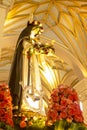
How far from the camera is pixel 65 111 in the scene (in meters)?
4.77

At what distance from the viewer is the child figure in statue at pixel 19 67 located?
234 inches

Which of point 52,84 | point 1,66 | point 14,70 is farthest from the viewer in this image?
point 52,84

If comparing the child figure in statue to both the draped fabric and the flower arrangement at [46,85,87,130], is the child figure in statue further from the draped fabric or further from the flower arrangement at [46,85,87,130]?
the flower arrangement at [46,85,87,130]

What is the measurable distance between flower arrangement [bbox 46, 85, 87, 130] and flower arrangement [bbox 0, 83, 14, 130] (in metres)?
0.51

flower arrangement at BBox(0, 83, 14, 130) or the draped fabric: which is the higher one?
the draped fabric

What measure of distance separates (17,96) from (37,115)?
443 mm

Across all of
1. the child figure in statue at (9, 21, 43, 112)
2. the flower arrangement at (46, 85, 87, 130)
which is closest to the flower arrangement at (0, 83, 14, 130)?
the flower arrangement at (46, 85, 87, 130)

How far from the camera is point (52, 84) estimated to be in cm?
1814

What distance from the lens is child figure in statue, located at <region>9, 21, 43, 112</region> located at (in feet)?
19.5

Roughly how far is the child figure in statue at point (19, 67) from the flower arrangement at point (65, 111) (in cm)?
102

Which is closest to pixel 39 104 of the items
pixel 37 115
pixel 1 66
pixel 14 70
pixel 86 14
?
pixel 37 115

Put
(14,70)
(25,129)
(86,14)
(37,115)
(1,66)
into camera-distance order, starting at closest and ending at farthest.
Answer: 1. (25,129)
2. (37,115)
3. (14,70)
4. (86,14)
5. (1,66)

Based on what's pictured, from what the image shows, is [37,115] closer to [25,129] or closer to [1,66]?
[25,129]

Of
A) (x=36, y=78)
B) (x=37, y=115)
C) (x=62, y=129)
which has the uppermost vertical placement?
(x=36, y=78)
